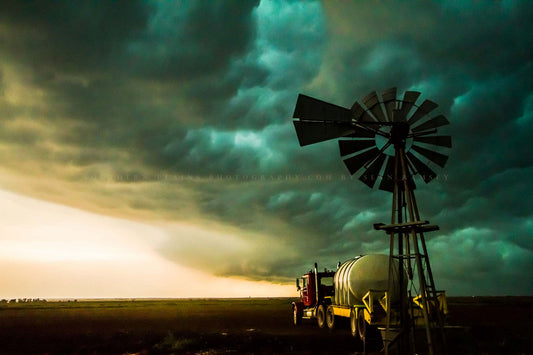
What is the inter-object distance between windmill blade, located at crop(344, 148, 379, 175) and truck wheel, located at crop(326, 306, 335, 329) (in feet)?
44.8

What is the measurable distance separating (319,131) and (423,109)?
368 cm

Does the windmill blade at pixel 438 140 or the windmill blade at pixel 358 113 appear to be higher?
the windmill blade at pixel 358 113

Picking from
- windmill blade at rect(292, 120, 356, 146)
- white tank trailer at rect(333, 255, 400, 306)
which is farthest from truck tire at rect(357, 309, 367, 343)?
windmill blade at rect(292, 120, 356, 146)

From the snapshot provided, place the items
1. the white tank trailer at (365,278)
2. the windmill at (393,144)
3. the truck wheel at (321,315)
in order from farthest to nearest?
the truck wheel at (321,315)
the white tank trailer at (365,278)
the windmill at (393,144)

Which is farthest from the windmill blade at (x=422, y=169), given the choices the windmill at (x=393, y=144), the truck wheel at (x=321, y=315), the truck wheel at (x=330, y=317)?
the truck wheel at (x=321, y=315)

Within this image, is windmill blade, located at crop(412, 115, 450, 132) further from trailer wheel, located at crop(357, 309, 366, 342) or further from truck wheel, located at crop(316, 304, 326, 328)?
truck wheel, located at crop(316, 304, 326, 328)

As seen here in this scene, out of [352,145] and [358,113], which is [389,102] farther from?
[352,145]

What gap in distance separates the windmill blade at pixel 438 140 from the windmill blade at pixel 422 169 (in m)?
0.62

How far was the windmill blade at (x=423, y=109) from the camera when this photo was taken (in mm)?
14289

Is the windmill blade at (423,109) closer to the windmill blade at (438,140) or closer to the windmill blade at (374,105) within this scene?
the windmill blade at (438,140)

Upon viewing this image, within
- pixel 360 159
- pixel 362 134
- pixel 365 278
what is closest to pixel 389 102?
pixel 362 134

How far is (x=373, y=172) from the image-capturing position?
593 inches

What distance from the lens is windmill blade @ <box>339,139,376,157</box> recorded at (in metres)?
14.6

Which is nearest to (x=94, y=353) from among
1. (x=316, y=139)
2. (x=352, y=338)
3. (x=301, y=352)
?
(x=301, y=352)
